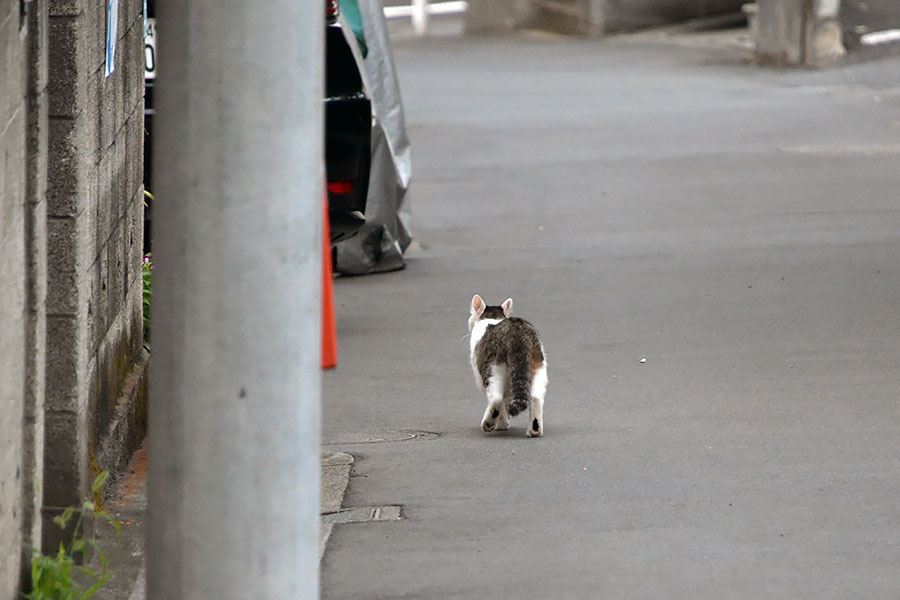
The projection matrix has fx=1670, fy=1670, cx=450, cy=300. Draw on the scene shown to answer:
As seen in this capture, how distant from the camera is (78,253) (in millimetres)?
5926

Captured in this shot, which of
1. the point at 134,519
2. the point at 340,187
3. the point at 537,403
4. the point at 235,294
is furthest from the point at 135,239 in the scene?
the point at 235,294

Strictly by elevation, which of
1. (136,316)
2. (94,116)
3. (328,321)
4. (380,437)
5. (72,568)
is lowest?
(380,437)

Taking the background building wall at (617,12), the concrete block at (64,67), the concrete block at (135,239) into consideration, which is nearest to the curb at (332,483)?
the concrete block at (135,239)

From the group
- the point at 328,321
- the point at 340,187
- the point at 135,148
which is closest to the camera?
the point at 328,321

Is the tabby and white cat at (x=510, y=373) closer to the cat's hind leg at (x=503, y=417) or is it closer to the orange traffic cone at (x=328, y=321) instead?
the cat's hind leg at (x=503, y=417)

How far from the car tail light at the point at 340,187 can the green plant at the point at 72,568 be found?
567 cm

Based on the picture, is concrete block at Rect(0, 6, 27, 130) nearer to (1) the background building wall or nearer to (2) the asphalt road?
(2) the asphalt road

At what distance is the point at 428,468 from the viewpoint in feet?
25.4

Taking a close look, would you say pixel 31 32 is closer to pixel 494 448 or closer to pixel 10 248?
pixel 10 248

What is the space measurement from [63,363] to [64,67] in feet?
3.43

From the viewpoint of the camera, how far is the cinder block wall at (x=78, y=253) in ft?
19.3

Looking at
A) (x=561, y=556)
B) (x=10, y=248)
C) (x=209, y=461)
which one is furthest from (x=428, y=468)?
(x=209, y=461)

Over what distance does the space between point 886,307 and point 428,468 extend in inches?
191

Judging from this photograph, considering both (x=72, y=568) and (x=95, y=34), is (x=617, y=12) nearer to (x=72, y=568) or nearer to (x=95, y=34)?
(x=95, y=34)
